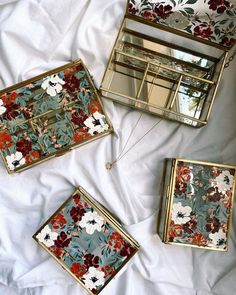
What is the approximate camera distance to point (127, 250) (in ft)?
2.87

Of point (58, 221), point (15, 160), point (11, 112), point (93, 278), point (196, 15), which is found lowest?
point (93, 278)

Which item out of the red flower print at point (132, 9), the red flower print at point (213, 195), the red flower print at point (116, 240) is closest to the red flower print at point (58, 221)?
the red flower print at point (116, 240)

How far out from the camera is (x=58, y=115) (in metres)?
0.89

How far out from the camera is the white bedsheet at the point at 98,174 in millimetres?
916

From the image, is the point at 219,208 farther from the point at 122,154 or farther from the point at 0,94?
the point at 0,94

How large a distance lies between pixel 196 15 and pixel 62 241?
1.93 ft

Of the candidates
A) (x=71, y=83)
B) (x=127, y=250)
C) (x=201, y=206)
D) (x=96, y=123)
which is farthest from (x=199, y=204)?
(x=71, y=83)

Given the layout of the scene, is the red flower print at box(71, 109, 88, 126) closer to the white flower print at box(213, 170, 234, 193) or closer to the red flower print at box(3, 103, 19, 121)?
the red flower print at box(3, 103, 19, 121)

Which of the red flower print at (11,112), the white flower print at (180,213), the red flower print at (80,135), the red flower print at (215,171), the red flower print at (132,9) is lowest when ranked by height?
the white flower print at (180,213)

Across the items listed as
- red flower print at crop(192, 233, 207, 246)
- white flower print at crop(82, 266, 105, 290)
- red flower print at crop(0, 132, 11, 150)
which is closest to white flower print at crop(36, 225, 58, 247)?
white flower print at crop(82, 266, 105, 290)

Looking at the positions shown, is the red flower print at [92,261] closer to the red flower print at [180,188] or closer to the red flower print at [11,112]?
the red flower print at [180,188]

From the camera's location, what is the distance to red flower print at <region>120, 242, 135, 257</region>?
0.87 meters

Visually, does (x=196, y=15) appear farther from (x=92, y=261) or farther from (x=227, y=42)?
(x=92, y=261)

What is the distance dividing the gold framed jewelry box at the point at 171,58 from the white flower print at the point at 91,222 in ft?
0.89
